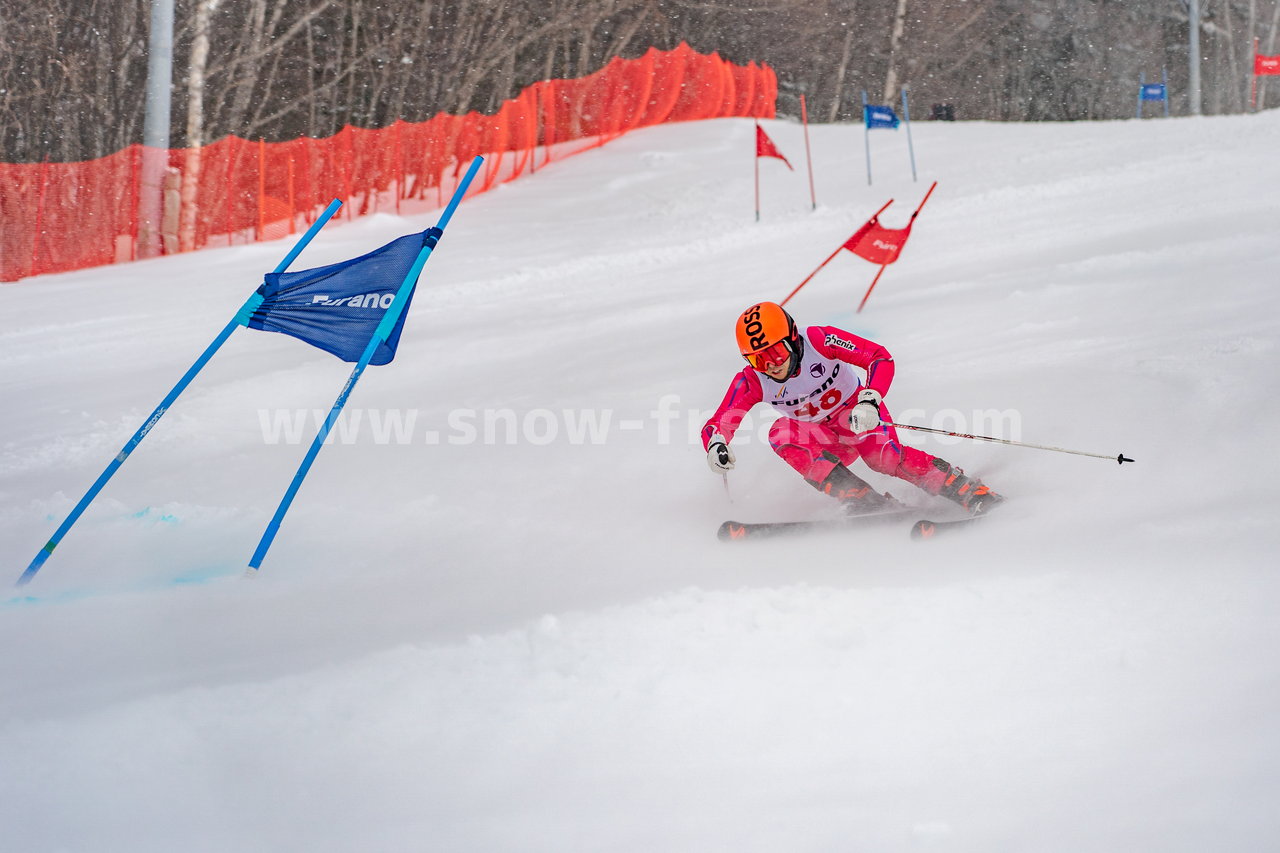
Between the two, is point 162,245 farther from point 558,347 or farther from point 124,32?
point 124,32

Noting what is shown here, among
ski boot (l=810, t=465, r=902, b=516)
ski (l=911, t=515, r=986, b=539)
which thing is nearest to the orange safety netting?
ski boot (l=810, t=465, r=902, b=516)

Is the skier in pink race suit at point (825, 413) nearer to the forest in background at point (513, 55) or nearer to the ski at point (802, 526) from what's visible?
the ski at point (802, 526)

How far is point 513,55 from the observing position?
23.8 meters

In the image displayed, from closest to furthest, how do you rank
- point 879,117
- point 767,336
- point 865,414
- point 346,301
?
point 346,301
point 865,414
point 767,336
point 879,117

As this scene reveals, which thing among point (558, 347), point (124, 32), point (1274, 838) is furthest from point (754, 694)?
point (124, 32)

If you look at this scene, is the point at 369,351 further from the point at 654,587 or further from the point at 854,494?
the point at 854,494

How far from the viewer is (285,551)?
4.69 metres

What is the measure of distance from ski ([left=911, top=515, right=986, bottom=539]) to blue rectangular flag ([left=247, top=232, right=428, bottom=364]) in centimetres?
215

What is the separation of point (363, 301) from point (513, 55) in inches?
829

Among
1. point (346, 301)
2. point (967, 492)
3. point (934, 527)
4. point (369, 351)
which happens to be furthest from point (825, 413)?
point (346, 301)

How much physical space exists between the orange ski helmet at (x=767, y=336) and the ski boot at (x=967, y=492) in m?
0.79

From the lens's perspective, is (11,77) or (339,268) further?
(11,77)

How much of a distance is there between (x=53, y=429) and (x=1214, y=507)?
Answer: 20.6 ft

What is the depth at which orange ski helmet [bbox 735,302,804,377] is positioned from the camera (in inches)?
179
